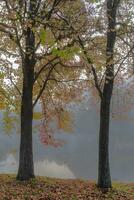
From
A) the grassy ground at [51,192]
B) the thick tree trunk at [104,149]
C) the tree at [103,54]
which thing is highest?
the tree at [103,54]

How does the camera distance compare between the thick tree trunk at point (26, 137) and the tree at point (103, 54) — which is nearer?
the tree at point (103, 54)

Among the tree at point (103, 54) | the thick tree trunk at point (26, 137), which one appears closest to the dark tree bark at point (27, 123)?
the thick tree trunk at point (26, 137)

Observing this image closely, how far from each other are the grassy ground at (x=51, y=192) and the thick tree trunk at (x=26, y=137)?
0.71 meters

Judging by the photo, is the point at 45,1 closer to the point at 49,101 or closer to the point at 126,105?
the point at 49,101

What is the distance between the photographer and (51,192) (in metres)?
17.3

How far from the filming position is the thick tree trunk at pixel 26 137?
20.4 m

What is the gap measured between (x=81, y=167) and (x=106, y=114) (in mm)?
32330

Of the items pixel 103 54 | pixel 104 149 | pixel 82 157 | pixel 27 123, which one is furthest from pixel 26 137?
pixel 82 157

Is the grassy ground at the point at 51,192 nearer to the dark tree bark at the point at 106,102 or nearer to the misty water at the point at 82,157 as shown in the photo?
the dark tree bark at the point at 106,102

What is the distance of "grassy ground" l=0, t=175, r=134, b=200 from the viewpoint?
1598cm

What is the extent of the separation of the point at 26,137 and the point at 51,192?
4304 millimetres

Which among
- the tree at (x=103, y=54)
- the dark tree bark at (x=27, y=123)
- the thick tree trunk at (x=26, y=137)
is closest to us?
the tree at (x=103, y=54)

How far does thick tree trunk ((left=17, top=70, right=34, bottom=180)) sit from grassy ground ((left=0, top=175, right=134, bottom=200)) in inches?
28.0

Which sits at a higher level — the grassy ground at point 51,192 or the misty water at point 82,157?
the misty water at point 82,157
